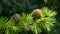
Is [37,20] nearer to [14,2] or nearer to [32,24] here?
[32,24]

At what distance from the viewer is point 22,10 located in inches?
39.7

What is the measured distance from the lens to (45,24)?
2.32ft

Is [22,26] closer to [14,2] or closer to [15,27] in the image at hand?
[15,27]

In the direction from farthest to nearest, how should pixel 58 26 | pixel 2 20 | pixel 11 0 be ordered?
1. pixel 58 26
2. pixel 11 0
3. pixel 2 20

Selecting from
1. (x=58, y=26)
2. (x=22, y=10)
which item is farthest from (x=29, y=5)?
(x=58, y=26)

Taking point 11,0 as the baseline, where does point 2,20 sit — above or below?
below

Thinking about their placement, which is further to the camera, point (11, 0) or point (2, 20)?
point (11, 0)

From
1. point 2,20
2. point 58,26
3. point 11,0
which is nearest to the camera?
point 2,20

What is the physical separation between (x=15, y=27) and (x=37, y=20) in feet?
0.26

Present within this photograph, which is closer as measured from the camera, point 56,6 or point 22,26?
point 22,26

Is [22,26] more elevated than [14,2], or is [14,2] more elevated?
[14,2]

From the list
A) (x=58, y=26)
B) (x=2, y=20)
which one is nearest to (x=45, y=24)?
(x=2, y=20)

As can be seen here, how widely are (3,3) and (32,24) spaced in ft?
1.04

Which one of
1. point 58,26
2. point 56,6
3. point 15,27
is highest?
point 56,6
